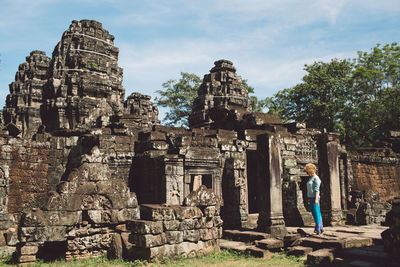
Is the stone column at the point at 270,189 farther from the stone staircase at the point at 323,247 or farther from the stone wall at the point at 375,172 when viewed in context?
the stone wall at the point at 375,172

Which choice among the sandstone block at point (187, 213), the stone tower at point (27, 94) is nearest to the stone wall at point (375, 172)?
the sandstone block at point (187, 213)

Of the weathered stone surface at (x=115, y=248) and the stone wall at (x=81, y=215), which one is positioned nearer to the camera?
the stone wall at (x=81, y=215)

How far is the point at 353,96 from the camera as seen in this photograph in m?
30.1

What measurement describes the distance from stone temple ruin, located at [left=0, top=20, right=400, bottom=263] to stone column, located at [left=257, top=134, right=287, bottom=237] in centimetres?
3

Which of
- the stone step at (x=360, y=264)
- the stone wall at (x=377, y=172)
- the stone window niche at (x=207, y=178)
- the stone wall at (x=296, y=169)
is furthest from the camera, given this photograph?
the stone wall at (x=377, y=172)

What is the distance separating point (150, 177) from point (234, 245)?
419 centimetres

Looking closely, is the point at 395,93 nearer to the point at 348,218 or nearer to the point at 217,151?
the point at 348,218

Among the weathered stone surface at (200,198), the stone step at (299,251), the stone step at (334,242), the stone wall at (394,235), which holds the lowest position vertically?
the stone step at (299,251)

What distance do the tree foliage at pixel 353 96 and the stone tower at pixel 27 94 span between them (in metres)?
22.5

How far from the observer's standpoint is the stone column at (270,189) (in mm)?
10016

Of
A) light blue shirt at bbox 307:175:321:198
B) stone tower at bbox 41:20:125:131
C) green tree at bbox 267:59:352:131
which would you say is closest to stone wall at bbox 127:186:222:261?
light blue shirt at bbox 307:175:321:198

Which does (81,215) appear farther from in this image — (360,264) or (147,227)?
(360,264)

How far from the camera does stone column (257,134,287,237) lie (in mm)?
10016

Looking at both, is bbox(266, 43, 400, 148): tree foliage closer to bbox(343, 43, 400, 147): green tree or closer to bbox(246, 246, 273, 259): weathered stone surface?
bbox(343, 43, 400, 147): green tree
